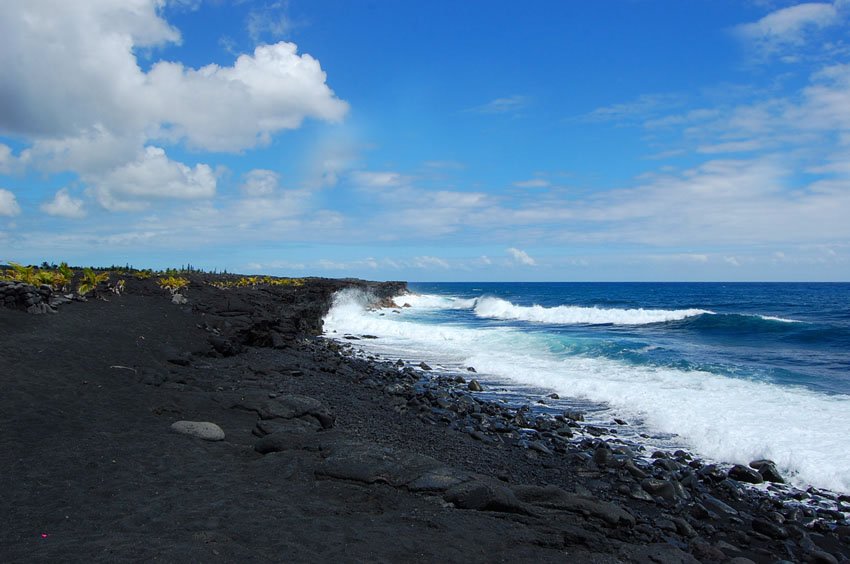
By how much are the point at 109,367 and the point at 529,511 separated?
392 inches

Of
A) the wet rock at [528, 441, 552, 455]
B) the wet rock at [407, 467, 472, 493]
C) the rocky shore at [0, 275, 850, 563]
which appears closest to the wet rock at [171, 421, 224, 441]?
the rocky shore at [0, 275, 850, 563]

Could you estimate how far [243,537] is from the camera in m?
5.06

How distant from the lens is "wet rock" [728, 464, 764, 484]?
8742 millimetres

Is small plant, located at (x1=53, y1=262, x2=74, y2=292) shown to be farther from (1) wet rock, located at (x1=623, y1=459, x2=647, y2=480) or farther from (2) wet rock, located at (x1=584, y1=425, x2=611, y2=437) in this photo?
(1) wet rock, located at (x1=623, y1=459, x2=647, y2=480)

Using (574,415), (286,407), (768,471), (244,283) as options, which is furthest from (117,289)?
(768,471)

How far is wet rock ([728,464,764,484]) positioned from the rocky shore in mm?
32

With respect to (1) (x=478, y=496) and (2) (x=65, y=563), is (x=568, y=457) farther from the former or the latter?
(2) (x=65, y=563)

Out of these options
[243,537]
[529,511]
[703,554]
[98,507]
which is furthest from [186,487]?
[703,554]

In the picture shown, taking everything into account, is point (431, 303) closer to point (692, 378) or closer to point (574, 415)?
point (692, 378)

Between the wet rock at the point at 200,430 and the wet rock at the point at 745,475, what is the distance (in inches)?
342

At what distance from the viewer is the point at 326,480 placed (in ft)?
21.9

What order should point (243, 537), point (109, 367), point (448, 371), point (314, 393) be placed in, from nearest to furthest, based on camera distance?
point (243, 537) → point (109, 367) → point (314, 393) → point (448, 371)

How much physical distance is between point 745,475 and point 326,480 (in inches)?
281

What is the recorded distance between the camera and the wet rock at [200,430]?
8.15 m
